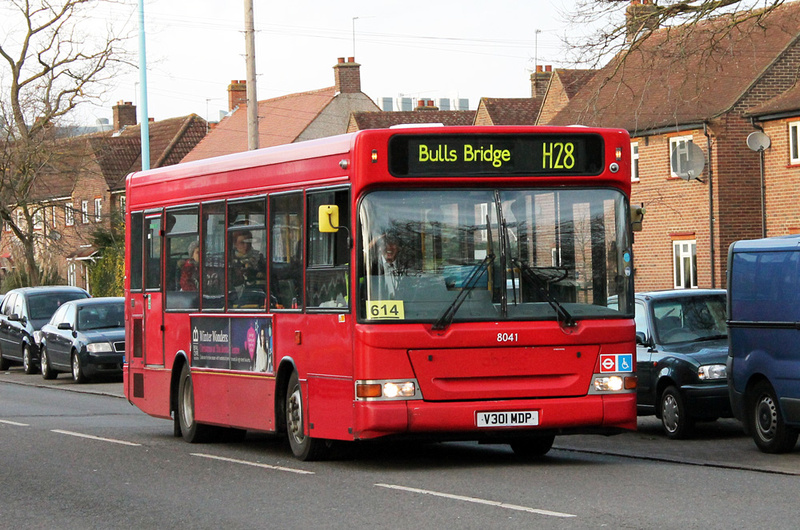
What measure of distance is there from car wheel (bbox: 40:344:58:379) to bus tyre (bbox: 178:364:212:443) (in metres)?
15.0

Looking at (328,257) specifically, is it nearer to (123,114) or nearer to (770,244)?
(770,244)

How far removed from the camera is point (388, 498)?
987cm

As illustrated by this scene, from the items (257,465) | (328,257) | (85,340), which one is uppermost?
(328,257)

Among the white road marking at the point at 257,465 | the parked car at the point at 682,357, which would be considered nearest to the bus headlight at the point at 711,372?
the parked car at the point at 682,357

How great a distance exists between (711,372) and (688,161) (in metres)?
23.6

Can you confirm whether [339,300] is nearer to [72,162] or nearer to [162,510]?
[162,510]

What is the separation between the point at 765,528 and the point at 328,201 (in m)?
5.05

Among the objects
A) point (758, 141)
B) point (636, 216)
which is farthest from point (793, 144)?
point (636, 216)

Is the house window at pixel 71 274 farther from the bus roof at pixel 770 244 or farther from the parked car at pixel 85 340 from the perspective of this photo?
the bus roof at pixel 770 244

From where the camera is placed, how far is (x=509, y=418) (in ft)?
37.0

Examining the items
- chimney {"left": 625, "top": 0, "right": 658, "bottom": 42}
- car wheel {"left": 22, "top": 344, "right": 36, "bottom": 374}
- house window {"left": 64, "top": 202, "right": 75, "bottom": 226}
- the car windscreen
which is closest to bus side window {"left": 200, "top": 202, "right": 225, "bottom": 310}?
chimney {"left": 625, "top": 0, "right": 658, "bottom": 42}

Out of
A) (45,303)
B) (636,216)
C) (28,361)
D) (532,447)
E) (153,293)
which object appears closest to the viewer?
(636,216)

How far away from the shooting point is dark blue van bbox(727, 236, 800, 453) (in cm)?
1273

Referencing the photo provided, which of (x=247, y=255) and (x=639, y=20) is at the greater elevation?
A: (x=639, y=20)
